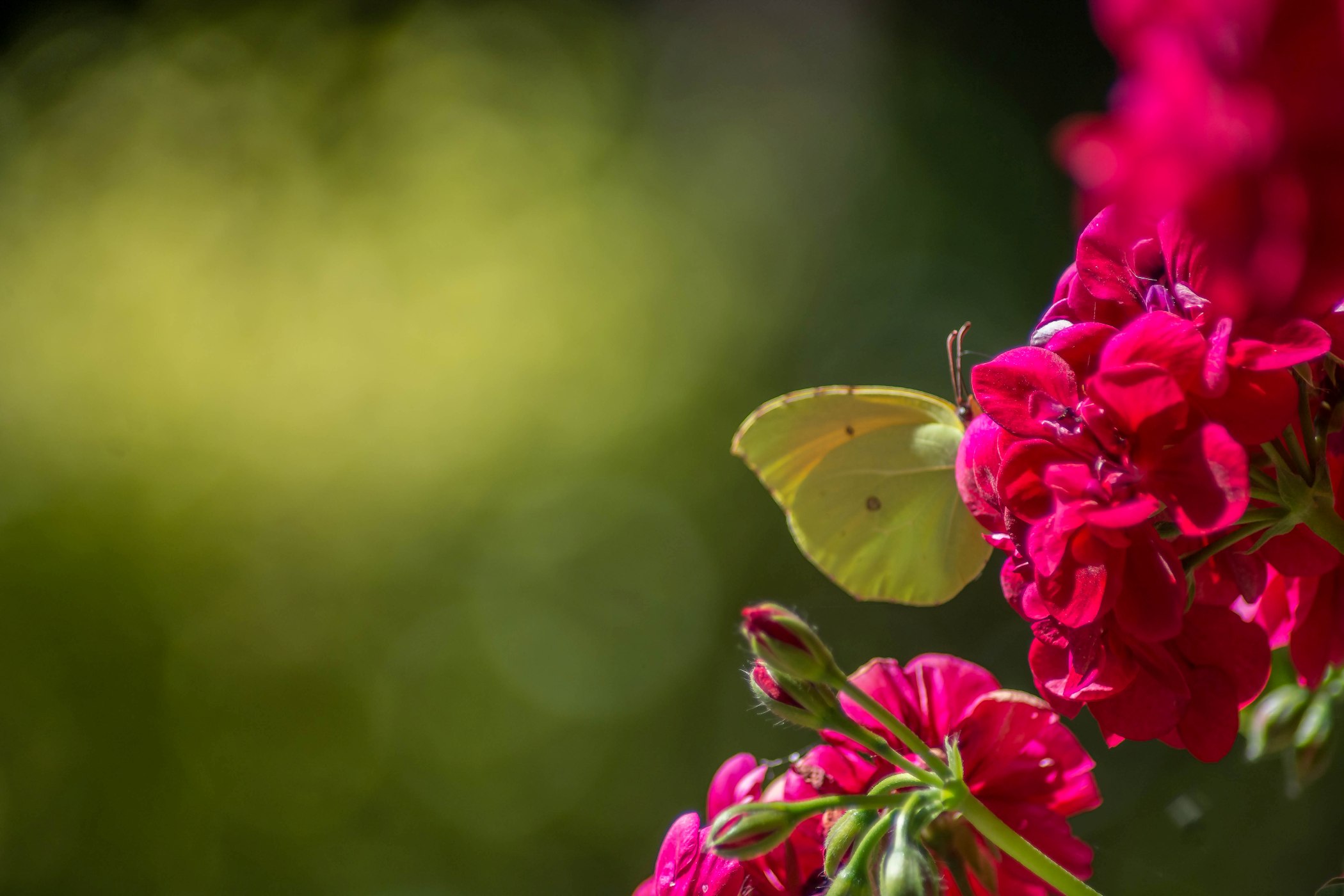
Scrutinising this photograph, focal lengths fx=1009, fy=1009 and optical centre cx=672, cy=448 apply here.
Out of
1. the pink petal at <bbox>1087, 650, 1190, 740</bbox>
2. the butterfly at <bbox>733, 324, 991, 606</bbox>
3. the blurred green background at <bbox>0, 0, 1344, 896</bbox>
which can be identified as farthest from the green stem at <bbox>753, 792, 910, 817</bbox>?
the blurred green background at <bbox>0, 0, 1344, 896</bbox>

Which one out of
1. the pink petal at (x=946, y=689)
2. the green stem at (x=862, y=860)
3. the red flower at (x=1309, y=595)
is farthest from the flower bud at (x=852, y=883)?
the red flower at (x=1309, y=595)

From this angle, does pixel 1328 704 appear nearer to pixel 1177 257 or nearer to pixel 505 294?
pixel 1177 257

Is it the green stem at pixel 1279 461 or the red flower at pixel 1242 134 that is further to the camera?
the green stem at pixel 1279 461

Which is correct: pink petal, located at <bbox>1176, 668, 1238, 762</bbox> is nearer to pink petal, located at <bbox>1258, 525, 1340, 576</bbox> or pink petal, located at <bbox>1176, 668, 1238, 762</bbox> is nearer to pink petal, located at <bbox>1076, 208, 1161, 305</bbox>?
pink petal, located at <bbox>1258, 525, 1340, 576</bbox>

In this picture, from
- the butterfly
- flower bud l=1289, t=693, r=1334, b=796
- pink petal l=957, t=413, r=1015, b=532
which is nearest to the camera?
pink petal l=957, t=413, r=1015, b=532

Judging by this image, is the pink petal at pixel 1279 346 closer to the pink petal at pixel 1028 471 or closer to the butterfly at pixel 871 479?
the pink petal at pixel 1028 471
